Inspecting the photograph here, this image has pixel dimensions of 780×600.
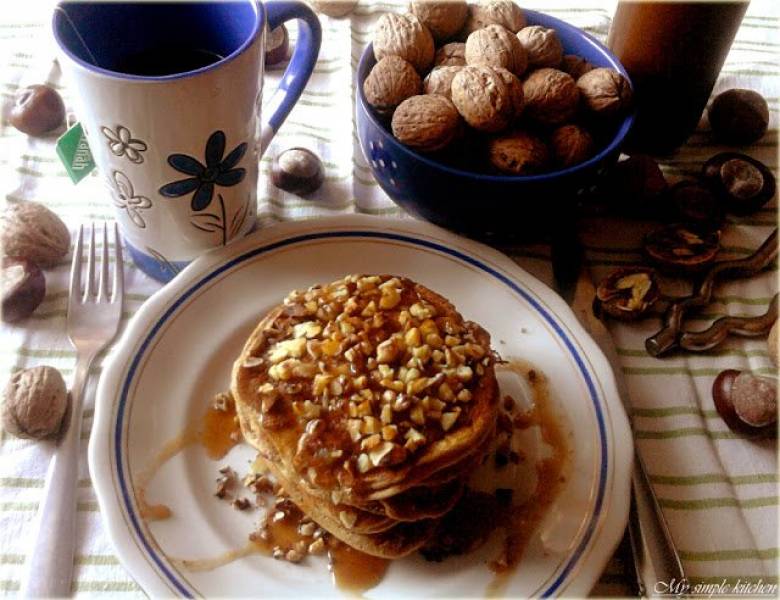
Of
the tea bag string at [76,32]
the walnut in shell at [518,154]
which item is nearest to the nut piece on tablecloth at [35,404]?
the tea bag string at [76,32]

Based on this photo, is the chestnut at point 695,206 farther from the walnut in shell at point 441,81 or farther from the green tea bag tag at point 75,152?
the green tea bag tag at point 75,152

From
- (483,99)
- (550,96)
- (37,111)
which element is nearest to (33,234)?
(37,111)

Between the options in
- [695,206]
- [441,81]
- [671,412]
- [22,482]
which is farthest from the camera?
[695,206]

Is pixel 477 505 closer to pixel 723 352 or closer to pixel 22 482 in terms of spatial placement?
pixel 723 352

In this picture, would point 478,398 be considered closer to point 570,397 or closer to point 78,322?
point 570,397

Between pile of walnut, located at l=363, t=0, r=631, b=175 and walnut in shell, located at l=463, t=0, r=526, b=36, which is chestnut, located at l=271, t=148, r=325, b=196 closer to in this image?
pile of walnut, located at l=363, t=0, r=631, b=175
